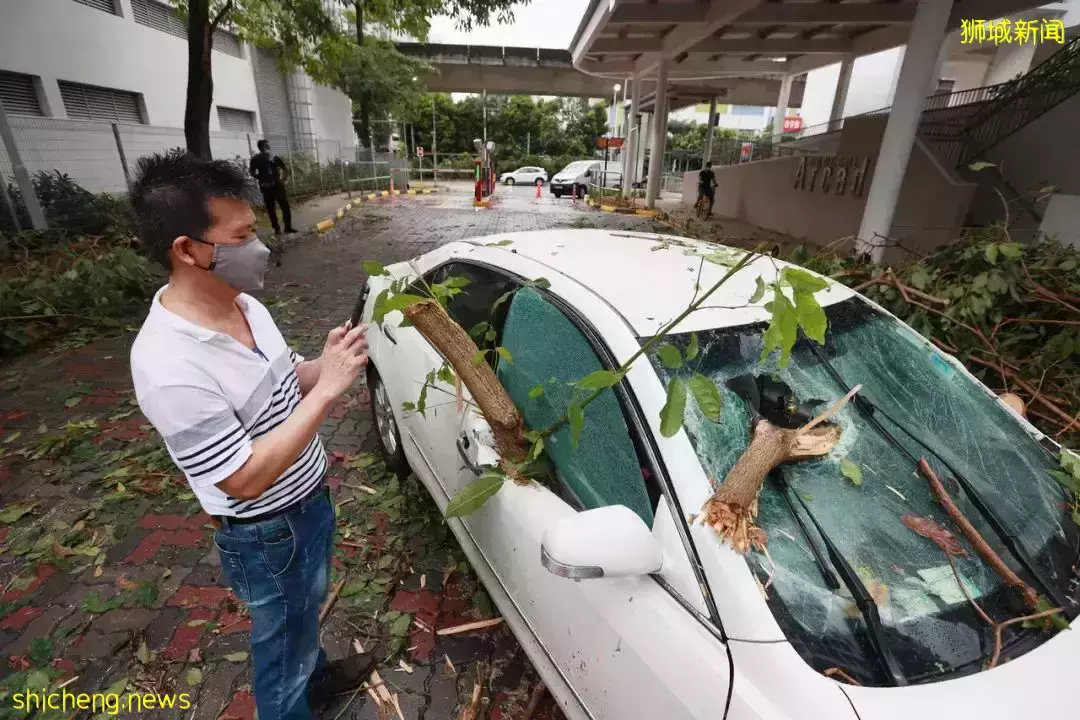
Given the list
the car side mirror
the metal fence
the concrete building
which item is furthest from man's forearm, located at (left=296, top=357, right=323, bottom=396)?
the concrete building

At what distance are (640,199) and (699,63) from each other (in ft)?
17.3

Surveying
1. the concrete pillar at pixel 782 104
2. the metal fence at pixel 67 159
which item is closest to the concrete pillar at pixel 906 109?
the metal fence at pixel 67 159

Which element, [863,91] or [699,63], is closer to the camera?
[699,63]

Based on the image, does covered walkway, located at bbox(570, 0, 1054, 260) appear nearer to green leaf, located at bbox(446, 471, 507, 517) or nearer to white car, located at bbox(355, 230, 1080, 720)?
white car, located at bbox(355, 230, 1080, 720)

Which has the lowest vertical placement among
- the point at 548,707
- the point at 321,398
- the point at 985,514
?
the point at 548,707

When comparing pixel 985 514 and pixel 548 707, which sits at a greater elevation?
pixel 985 514

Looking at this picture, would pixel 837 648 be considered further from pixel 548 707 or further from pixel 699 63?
pixel 699 63

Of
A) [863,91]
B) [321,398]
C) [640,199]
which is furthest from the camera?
[863,91]

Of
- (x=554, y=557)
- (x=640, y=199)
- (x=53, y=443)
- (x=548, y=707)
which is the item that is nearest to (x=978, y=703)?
(x=554, y=557)

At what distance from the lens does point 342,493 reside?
3350mm

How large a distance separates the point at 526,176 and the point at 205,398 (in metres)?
33.1

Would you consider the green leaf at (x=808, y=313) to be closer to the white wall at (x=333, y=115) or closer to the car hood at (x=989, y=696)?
the car hood at (x=989, y=696)

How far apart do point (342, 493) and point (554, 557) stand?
247 centimetres

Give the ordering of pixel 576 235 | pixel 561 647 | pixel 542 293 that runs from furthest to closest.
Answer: pixel 576 235 < pixel 542 293 < pixel 561 647
